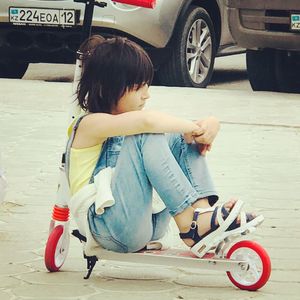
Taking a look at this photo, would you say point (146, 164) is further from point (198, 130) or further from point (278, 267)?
point (278, 267)

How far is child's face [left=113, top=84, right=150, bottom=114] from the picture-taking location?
4.43 metres

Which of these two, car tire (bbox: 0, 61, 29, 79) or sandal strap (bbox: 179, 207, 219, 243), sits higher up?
sandal strap (bbox: 179, 207, 219, 243)

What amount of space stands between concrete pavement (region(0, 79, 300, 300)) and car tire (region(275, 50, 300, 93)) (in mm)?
477

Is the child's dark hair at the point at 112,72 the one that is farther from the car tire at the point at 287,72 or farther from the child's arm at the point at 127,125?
the car tire at the point at 287,72

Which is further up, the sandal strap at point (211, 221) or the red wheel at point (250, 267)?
the sandal strap at point (211, 221)

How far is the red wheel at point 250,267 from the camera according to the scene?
4.30 m

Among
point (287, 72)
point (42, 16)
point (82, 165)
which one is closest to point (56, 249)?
point (82, 165)

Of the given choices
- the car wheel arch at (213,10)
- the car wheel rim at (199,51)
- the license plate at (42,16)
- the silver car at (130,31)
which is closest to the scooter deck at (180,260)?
the silver car at (130,31)

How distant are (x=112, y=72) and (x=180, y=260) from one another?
0.70 meters

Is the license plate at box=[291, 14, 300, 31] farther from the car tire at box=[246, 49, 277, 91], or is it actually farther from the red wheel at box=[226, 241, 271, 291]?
the red wheel at box=[226, 241, 271, 291]

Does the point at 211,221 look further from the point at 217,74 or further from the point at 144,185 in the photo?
the point at 217,74

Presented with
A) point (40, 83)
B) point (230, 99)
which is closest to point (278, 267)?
point (230, 99)

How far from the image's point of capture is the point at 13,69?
37.1 ft

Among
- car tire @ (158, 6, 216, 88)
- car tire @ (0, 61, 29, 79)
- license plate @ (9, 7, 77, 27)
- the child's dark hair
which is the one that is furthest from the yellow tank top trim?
car tire @ (0, 61, 29, 79)
